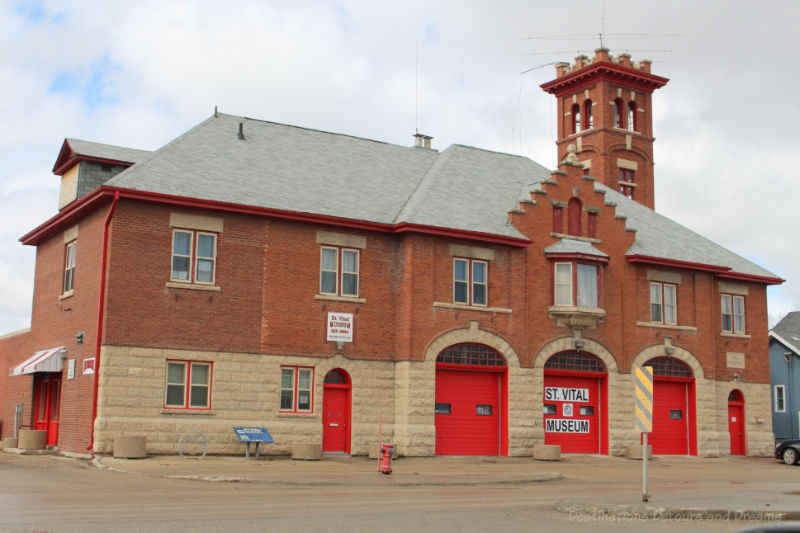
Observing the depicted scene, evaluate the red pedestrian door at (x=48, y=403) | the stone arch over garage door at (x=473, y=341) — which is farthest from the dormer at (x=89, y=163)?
the stone arch over garage door at (x=473, y=341)

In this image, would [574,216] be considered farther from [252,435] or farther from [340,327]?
[252,435]

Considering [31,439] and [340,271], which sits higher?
[340,271]

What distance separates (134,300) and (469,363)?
1098 cm

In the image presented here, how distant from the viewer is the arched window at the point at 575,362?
3222 cm

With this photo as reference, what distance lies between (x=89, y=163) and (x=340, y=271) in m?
9.53

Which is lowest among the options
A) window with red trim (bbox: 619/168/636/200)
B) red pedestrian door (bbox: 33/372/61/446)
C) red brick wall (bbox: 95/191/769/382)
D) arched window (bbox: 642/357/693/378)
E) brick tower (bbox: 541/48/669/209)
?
red pedestrian door (bbox: 33/372/61/446)

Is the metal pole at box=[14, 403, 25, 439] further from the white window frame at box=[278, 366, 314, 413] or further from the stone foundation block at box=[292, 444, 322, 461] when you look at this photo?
the stone foundation block at box=[292, 444, 322, 461]

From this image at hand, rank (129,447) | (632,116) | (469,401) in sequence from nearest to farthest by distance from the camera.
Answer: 1. (129,447)
2. (469,401)
3. (632,116)

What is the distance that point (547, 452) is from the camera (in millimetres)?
29531

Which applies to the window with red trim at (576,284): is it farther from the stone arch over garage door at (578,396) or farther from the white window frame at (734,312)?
the white window frame at (734,312)

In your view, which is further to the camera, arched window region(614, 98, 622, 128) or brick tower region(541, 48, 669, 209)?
arched window region(614, 98, 622, 128)

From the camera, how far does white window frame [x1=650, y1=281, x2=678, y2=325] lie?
113 ft

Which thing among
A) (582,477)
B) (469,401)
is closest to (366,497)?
(582,477)

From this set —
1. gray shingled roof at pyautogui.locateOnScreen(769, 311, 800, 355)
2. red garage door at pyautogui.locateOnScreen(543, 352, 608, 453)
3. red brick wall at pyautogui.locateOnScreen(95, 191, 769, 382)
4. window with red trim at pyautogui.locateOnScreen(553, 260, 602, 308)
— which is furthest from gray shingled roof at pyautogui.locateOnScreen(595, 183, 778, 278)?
gray shingled roof at pyautogui.locateOnScreen(769, 311, 800, 355)
